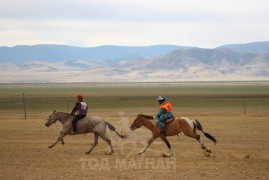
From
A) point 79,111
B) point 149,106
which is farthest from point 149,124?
point 149,106

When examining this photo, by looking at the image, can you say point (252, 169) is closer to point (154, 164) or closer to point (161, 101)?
point (154, 164)

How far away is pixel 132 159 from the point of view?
1490 centimetres

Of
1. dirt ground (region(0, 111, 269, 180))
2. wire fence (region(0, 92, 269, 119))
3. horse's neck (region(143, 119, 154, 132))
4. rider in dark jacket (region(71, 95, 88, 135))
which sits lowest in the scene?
wire fence (region(0, 92, 269, 119))

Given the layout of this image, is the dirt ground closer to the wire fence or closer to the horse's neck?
the horse's neck

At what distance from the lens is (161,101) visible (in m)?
15.9

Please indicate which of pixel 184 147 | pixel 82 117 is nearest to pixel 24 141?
pixel 82 117

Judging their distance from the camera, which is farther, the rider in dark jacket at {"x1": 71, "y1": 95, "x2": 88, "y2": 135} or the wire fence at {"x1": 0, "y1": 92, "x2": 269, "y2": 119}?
the wire fence at {"x1": 0, "y1": 92, "x2": 269, "y2": 119}

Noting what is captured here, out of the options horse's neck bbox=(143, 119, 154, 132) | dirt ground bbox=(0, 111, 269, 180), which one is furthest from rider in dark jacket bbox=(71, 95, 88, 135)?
horse's neck bbox=(143, 119, 154, 132)

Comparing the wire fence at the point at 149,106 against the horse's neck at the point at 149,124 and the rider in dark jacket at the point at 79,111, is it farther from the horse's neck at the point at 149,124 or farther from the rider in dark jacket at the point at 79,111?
the horse's neck at the point at 149,124

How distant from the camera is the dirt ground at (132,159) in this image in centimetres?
1239

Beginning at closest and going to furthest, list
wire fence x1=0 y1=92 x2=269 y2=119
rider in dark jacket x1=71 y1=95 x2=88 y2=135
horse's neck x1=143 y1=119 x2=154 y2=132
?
horse's neck x1=143 y1=119 x2=154 y2=132, rider in dark jacket x1=71 y1=95 x2=88 y2=135, wire fence x1=0 y1=92 x2=269 y2=119

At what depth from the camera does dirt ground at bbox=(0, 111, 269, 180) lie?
12.4 meters

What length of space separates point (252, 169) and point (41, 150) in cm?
722

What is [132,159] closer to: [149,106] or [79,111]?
[79,111]
